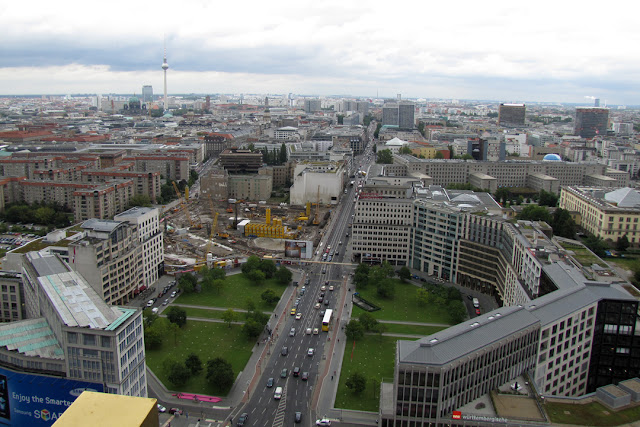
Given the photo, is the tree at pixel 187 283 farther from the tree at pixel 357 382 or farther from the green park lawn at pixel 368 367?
the tree at pixel 357 382

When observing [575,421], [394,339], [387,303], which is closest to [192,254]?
[387,303]

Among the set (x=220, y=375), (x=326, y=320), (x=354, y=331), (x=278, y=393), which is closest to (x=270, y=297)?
(x=326, y=320)

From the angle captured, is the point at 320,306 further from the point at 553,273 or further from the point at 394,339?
the point at 553,273

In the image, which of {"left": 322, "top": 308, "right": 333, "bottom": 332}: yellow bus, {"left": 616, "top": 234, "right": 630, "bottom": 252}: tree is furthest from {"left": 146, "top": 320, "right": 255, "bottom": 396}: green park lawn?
{"left": 616, "top": 234, "right": 630, "bottom": 252}: tree

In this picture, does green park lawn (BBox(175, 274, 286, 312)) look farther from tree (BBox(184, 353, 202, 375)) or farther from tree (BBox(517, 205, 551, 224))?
tree (BBox(517, 205, 551, 224))

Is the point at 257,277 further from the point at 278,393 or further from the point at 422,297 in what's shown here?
the point at 278,393

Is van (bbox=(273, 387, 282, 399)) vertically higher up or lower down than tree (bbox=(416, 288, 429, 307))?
lower down

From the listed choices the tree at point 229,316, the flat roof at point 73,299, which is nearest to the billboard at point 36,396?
the flat roof at point 73,299
